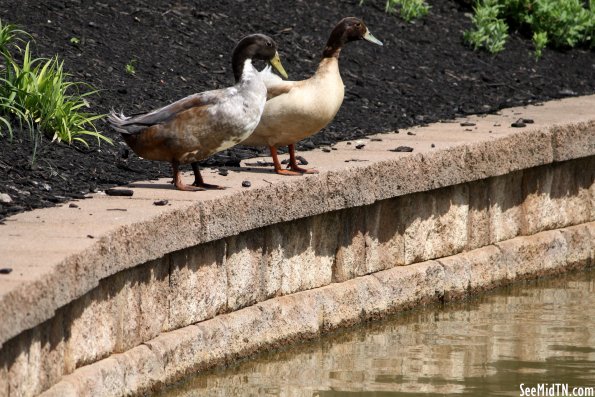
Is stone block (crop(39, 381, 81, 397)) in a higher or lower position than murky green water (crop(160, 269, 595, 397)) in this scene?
lower

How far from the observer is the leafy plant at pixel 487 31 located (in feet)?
37.3

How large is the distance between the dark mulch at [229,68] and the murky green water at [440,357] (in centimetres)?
135

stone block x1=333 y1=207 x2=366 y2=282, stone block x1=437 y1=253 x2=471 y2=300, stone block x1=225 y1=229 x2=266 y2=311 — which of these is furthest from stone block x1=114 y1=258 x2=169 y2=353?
stone block x1=437 y1=253 x2=471 y2=300

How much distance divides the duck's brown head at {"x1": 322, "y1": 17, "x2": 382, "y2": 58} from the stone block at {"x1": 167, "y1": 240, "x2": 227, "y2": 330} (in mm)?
1607

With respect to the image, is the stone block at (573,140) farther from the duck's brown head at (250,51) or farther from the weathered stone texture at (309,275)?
the duck's brown head at (250,51)

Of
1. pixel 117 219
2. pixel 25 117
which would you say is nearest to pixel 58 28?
pixel 25 117

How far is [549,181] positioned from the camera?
884 cm

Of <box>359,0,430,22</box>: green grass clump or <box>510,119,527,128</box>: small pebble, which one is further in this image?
<box>359,0,430,22</box>: green grass clump

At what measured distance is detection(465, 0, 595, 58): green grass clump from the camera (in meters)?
11.6

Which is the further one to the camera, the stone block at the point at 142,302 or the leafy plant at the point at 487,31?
the leafy plant at the point at 487,31

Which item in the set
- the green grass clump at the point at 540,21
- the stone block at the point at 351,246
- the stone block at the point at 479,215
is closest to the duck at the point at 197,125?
the stone block at the point at 351,246

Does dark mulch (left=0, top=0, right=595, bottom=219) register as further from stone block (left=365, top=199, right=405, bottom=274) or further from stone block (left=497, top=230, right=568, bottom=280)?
stone block (left=497, top=230, right=568, bottom=280)

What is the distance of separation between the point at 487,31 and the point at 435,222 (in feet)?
13.6

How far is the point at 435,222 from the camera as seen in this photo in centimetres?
789
